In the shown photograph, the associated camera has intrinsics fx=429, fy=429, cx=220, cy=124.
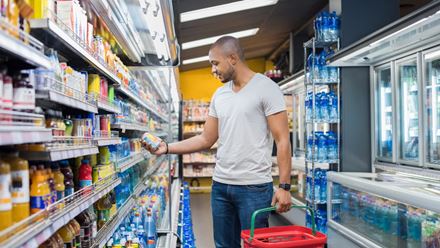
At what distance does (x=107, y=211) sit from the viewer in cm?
273

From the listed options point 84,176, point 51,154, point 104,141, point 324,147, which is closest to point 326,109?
point 324,147

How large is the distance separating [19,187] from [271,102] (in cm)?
165

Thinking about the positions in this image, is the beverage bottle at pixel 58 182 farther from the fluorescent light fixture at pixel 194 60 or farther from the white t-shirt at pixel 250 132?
the fluorescent light fixture at pixel 194 60

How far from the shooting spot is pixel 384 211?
434 cm

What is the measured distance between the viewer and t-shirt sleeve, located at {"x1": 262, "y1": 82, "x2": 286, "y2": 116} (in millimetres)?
2645

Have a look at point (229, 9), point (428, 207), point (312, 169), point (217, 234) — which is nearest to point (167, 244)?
point (217, 234)

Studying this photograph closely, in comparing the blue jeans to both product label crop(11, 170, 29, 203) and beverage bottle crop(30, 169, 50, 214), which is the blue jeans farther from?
product label crop(11, 170, 29, 203)

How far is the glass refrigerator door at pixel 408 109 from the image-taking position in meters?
4.61


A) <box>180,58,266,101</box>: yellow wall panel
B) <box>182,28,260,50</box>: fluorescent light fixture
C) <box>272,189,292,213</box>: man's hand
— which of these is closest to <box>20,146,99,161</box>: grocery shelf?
<box>272,189,292,213</box>: man's hand

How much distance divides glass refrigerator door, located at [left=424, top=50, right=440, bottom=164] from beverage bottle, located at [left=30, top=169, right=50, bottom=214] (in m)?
3.82

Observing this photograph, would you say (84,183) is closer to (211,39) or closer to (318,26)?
(318,26)

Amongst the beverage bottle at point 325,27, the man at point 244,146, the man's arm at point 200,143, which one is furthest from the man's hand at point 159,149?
the beverage bottle at point 325,27

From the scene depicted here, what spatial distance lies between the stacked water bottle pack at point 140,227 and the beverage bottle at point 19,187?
4.57 feet

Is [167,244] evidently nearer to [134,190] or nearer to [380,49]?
[134,190]
